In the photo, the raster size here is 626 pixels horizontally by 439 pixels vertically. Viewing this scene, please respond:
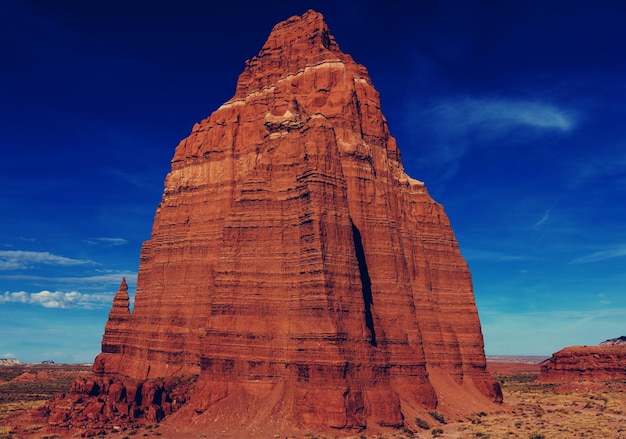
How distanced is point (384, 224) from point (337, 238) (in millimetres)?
10126

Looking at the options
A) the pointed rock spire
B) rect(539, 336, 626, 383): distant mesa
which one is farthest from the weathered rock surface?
the pointed rock spire

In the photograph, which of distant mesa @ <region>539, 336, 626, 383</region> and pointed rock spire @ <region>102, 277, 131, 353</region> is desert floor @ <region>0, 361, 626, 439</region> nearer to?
pointed rock spire @ <region>102, 277, 131, 353</region>

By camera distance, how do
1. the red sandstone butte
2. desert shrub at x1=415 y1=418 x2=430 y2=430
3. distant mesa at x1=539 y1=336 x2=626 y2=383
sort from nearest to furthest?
the red sandstone butte → desert shrub at x1=415 y1=418 x2=430 y2=430 → distant mesa at x1=539 y1=336 x2=626 y2=383

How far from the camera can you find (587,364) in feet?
361

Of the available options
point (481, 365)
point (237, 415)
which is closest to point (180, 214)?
point (237, 415)

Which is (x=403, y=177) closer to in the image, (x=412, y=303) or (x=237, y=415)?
(x=412, y=303)

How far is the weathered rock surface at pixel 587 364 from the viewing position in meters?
107

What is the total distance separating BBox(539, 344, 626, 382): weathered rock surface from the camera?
107 meters

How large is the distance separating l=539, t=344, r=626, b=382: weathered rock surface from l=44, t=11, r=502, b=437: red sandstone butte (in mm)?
55697

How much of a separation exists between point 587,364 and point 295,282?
85456 mm

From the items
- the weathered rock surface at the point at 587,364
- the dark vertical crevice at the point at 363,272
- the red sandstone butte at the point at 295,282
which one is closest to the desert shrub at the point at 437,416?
the red sandstone butte at the point at 295,282

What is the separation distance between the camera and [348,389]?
46469 mm

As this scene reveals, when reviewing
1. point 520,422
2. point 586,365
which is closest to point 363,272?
point 520,422

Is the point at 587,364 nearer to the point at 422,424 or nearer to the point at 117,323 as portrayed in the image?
the point at 422,424
